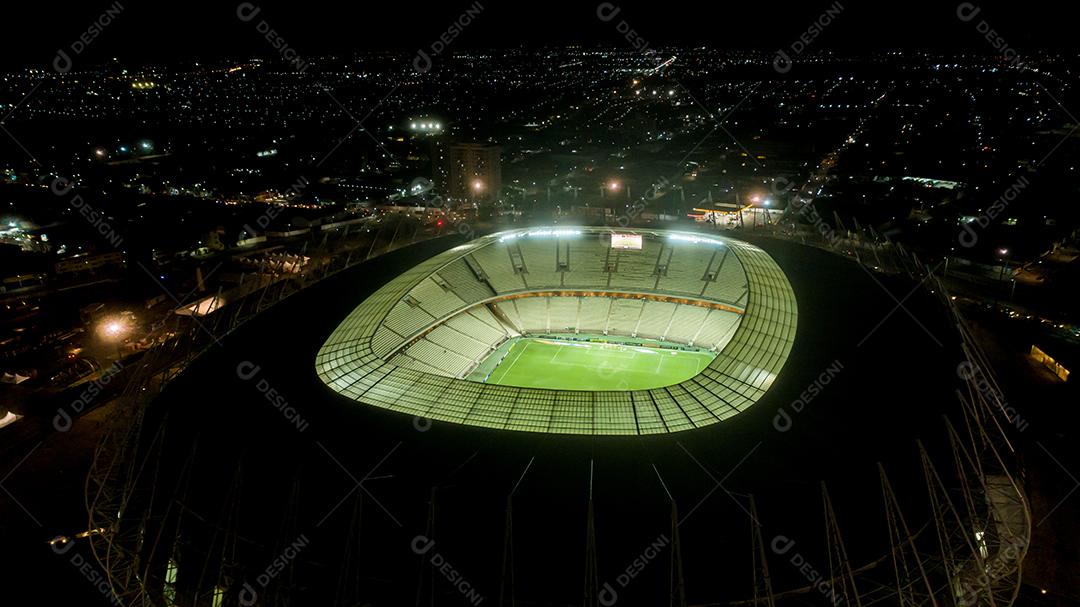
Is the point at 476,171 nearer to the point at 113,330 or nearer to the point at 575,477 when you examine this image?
the point at 113,330

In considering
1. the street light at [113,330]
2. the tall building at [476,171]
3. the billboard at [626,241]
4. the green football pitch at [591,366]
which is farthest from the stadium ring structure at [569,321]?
the tall building at [476,171]

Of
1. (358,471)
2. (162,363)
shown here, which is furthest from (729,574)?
(162,363)

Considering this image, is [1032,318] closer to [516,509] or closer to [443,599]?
[516,509]

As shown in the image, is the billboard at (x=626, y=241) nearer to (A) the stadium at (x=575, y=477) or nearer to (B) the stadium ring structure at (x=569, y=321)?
(B) the stadium ring structure at (x=569, y=321)

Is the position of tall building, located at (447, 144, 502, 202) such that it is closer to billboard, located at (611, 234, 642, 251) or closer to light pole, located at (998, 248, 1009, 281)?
billboard, located at (611, 234, 642, 251)

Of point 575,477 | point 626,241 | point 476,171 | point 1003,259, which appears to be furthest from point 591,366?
point 476,171

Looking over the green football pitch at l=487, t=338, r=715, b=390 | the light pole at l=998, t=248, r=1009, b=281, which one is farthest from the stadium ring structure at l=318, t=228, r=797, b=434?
the light pole at l=998, t=248, r=1009, b=281
